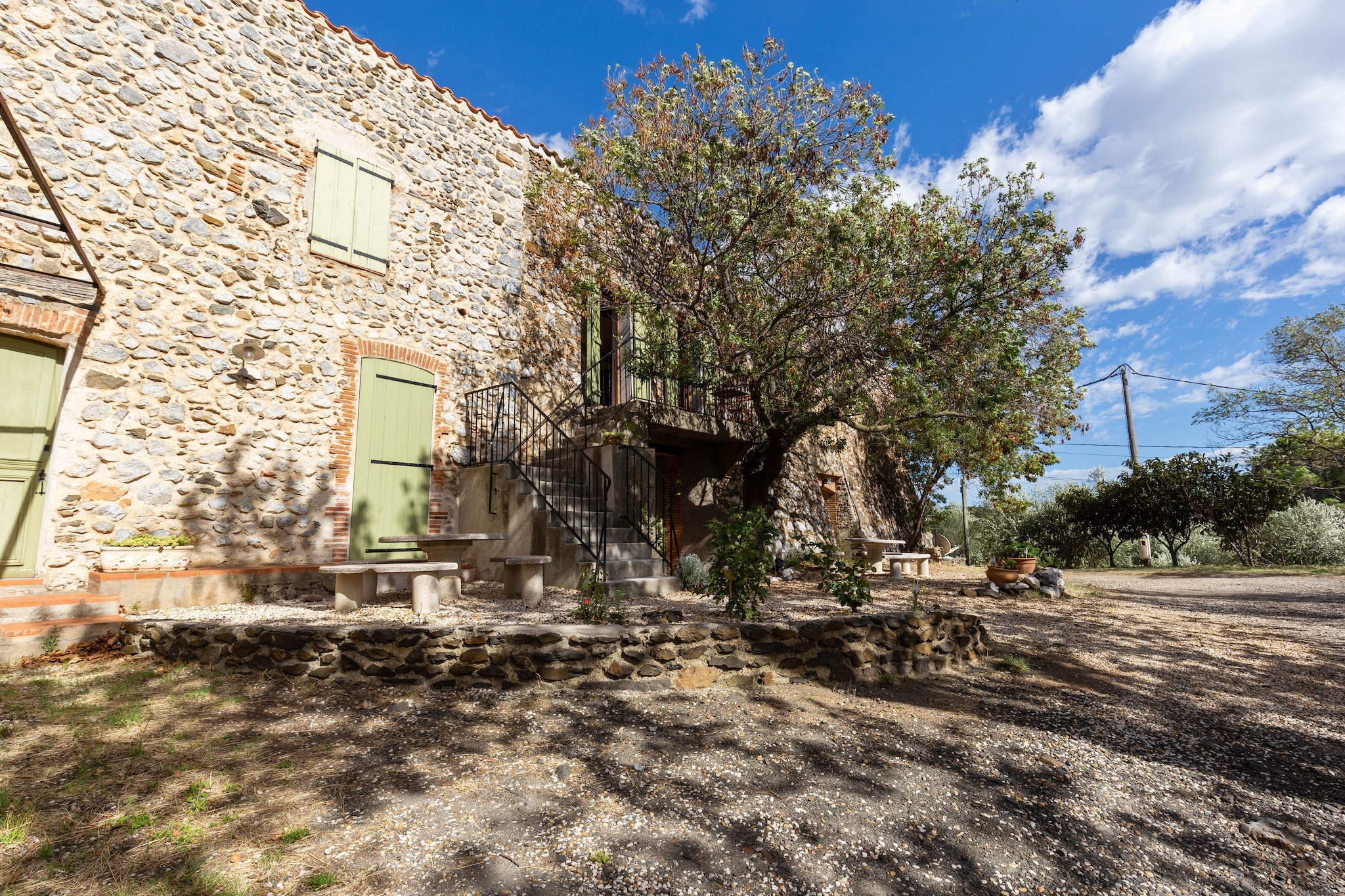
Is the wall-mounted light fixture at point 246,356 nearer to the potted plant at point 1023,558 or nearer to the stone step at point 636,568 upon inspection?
the stone step at point 636,568

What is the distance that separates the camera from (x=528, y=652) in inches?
148

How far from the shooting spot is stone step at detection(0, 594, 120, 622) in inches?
157

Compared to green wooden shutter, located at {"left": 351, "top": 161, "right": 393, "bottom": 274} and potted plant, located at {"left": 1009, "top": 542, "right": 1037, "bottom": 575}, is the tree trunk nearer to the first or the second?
potted plant, located at {"left": 1009, "top": 542, "right": 1037, "bottom": 575}

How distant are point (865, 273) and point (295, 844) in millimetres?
6355

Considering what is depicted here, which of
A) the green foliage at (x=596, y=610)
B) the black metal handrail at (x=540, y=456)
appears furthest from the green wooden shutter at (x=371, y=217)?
the green foliage at (x=596, y=610)

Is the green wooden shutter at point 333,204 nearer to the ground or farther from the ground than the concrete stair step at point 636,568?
farther from the ground

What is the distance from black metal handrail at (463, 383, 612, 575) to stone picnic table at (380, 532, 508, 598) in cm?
76

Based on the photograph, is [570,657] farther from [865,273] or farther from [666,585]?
[865,273]

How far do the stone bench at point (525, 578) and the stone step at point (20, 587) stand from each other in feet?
11.4

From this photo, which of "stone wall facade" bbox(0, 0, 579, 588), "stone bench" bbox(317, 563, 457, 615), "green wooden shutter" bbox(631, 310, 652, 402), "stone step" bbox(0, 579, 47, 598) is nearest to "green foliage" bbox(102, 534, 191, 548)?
"stone wall facade" bbox(0, 0, 579, 588)

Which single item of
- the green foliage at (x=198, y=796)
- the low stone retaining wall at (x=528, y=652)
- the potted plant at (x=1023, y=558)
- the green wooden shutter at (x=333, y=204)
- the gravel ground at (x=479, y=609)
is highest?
the green wooden shutter at (x=333, y=204)

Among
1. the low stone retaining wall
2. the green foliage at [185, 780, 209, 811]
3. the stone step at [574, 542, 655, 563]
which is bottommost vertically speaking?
the green foliage at [185, 780, 209, 811]

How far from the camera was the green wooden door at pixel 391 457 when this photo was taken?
6.41m

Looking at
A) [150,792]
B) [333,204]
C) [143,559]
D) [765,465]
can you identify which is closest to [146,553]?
[143,559]
